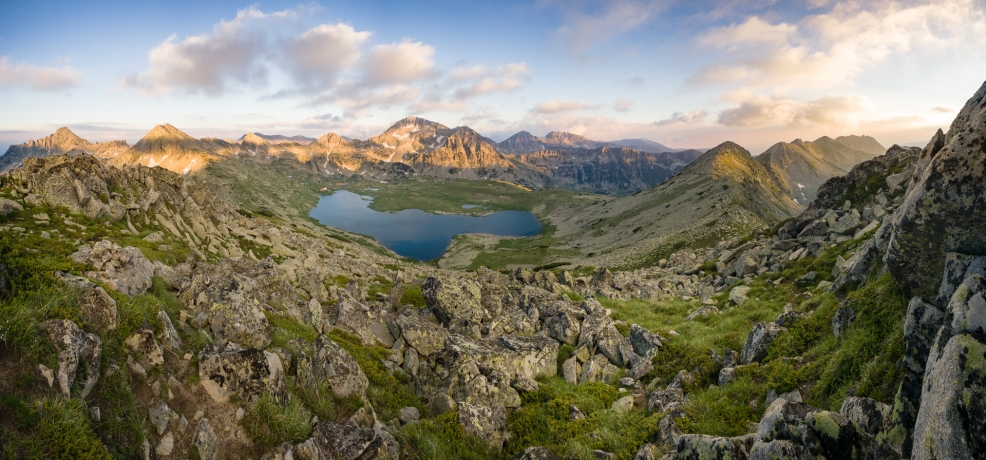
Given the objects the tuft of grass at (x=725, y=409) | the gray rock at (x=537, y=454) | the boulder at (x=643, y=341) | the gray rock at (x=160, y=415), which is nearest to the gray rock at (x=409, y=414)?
the gray rock at (x=537, y=454)

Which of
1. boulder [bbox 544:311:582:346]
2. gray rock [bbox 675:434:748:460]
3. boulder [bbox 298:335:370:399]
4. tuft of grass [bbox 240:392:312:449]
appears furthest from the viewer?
boulder [bbox 544:311:582:346]

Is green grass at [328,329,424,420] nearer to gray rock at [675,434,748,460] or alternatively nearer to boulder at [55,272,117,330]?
boulder at [55,272,117,330]

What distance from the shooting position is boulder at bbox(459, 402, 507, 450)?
11.1 metres

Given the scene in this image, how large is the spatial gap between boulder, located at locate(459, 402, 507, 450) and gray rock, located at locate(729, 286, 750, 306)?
20292mm

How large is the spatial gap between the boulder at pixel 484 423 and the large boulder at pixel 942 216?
11284 mm

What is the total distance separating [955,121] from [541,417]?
15.5 metres

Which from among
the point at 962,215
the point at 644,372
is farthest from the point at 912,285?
the point at 644,372

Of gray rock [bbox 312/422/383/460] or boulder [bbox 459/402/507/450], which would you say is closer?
gray rock [bbox 312/422/383/460]

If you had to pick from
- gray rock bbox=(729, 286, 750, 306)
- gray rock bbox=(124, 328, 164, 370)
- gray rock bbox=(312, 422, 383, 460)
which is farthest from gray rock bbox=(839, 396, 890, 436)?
gray rock bbox=(729, 286, 750, 306)

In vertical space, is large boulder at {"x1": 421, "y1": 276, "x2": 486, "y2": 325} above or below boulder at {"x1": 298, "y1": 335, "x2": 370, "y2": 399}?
below

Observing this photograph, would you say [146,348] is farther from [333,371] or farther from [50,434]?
[333,371]

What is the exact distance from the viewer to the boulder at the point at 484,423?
1113 centimetres

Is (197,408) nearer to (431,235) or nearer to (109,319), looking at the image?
(109,319)

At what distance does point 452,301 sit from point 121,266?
14.9 metres
